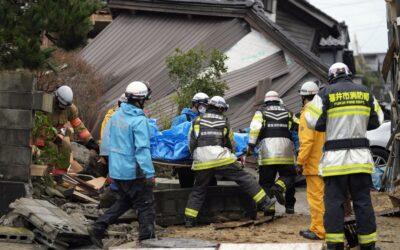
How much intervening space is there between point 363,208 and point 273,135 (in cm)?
304

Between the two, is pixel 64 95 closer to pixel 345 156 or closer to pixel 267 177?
pixel 267 177

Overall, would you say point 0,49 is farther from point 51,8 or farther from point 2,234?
point 2,234

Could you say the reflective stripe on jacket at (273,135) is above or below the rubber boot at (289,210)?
above

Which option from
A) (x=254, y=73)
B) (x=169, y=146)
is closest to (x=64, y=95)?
(x=169, y=146)

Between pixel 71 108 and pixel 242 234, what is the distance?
12.3 feet

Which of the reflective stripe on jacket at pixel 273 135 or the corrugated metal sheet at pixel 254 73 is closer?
the reflective stripe on jacket at pixel 273 135

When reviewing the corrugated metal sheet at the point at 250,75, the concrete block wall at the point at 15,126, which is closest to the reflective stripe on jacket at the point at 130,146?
the concrete block wall at the point at 15,126

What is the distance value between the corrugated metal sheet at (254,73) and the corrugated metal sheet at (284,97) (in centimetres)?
18

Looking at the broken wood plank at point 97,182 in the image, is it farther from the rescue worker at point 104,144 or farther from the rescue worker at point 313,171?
the rescue worker at point 313,171

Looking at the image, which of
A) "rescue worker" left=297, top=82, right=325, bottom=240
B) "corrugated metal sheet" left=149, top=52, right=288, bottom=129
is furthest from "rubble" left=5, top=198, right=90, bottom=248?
"corrugated metal sheet" left=149, top=52, right=288, bottom=129

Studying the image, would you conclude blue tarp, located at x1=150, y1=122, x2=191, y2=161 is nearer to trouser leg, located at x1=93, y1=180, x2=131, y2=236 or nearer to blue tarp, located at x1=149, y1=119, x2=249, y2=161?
blue tarp, located at x1=149, y1=119, x2=249, y2=161

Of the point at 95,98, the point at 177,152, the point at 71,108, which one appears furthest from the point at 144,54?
the point at 177,152

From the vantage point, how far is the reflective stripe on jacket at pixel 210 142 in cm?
938

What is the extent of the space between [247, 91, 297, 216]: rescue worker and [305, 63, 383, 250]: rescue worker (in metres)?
2.60
